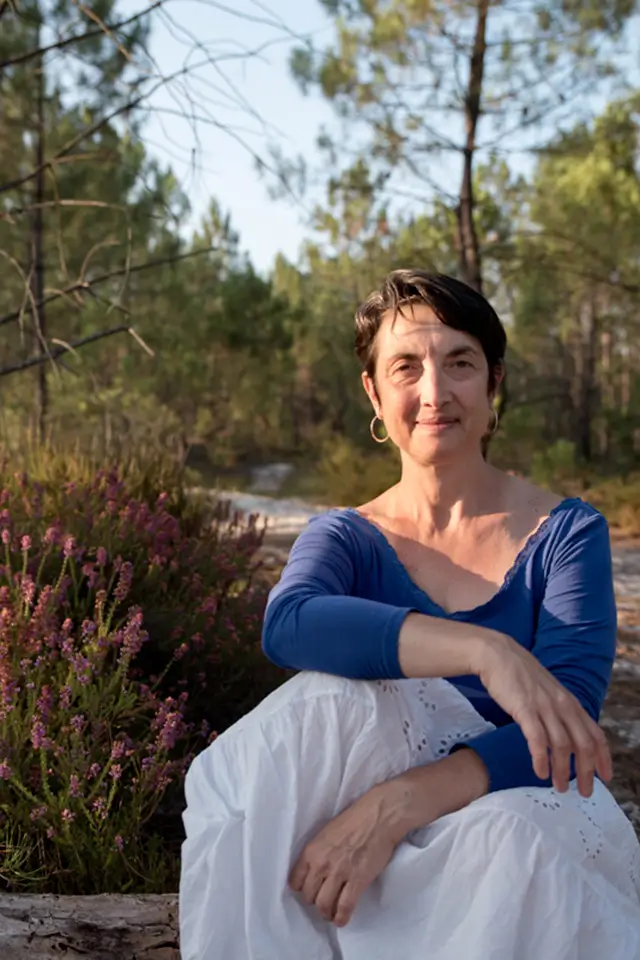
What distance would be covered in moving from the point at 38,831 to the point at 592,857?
1.23m

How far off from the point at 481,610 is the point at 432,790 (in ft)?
1.31

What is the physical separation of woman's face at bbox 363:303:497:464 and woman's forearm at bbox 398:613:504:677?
0.43 meters

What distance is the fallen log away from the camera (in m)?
1.75

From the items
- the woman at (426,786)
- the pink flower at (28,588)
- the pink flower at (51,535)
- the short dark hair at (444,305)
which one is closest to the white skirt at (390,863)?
the woman at (426,786)

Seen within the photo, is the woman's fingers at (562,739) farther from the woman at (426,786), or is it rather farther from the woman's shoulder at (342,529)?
the woman's shoulder at (342,529)

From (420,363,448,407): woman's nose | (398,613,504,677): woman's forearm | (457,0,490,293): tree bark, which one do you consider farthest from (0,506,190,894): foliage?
(457,0,490,293): tree bark

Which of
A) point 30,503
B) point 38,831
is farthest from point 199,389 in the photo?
point 38,831

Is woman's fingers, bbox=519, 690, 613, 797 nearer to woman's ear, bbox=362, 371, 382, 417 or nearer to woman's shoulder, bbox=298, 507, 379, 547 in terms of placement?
woman's shoulder, bbox=298, 507, 379, 547

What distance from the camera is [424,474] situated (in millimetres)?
1900

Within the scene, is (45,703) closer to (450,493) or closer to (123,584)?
(123,584)

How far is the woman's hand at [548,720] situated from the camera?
4.54 ft

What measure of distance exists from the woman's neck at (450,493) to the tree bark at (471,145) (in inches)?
303

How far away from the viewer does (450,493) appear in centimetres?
191

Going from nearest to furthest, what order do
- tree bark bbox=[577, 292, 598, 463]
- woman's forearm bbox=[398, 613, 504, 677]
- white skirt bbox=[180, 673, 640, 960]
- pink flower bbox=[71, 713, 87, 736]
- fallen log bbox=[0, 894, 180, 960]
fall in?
white skirt bbox=[180, 673, 640, 960] < woman's forearm bbox=[398, 613, 504, 677] < fallen log bbox=[0, 894, 180, 960] < pink flower bbox=[71, 713, 87, 736] < tree bark bbox=[577, 292, 598, 463]
